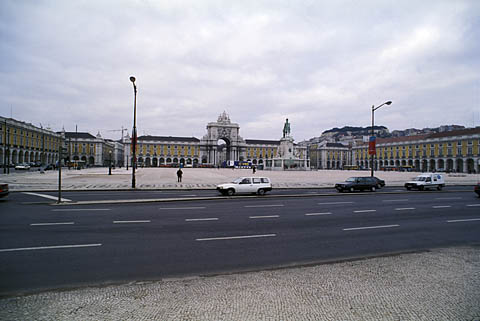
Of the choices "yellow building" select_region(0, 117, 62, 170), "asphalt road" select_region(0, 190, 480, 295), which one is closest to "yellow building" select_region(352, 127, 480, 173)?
"asphalt road" select_region(0, 190, 480, 295)

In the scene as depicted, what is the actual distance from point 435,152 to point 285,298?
11570 centimetres

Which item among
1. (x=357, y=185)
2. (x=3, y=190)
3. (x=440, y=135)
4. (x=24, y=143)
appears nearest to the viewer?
(x=3, y=190)

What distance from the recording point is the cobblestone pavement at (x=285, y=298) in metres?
3.81

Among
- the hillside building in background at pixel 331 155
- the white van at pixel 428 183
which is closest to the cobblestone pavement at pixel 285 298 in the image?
the white van at pixel 428 183

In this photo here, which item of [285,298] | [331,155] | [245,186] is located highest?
[331,155]

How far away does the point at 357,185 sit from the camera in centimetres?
2388

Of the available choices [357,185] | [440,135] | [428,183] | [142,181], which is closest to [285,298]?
[357,185]

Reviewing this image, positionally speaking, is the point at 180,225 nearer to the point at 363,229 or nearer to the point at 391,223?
the point at 363,229

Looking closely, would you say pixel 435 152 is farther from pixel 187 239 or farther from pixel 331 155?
pixel 187 239

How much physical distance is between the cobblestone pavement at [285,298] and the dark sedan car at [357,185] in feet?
60.3

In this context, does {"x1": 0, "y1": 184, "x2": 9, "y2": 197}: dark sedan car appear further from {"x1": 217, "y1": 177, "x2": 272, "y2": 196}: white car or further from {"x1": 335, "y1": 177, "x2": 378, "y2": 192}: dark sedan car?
{"x1": 335, "y1": 177, "x2": 378, "y2": 192}: dark sedan car

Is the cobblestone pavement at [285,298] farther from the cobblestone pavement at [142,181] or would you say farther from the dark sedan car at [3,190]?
the cobblestone pavement at [142,181]

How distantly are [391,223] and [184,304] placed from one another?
9125 mm

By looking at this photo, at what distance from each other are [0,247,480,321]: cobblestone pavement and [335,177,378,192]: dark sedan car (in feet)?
60.3
